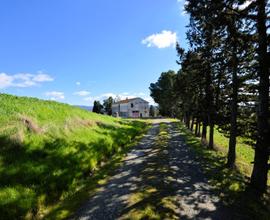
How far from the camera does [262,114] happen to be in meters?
10.3

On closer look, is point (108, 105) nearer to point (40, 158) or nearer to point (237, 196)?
point (40, 158)

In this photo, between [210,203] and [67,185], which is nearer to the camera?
[210,203]

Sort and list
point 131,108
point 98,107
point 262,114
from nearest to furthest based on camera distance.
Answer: point 262,114 < point 98,107 < point 131,108

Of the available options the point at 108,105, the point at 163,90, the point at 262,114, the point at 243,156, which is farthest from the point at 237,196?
the point at 108,105

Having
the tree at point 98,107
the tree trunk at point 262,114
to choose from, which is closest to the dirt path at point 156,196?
the tree trunk at point 262,114

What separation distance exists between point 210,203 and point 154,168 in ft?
15.6

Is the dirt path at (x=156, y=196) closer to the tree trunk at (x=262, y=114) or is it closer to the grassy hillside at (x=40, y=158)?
the grassy hillside at (x=40, y=158)

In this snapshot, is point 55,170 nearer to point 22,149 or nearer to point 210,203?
point 22,149

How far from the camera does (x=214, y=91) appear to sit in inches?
882

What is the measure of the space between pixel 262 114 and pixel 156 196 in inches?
219

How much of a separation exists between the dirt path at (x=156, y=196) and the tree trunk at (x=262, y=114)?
2157mm

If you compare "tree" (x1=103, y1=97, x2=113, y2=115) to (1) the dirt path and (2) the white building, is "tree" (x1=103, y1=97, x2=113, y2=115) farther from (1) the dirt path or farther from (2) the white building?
(1) the dirt path

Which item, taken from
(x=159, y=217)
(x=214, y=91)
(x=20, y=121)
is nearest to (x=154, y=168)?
(x=159, y=217)

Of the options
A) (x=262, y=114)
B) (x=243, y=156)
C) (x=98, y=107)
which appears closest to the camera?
(x=262, y=114)
